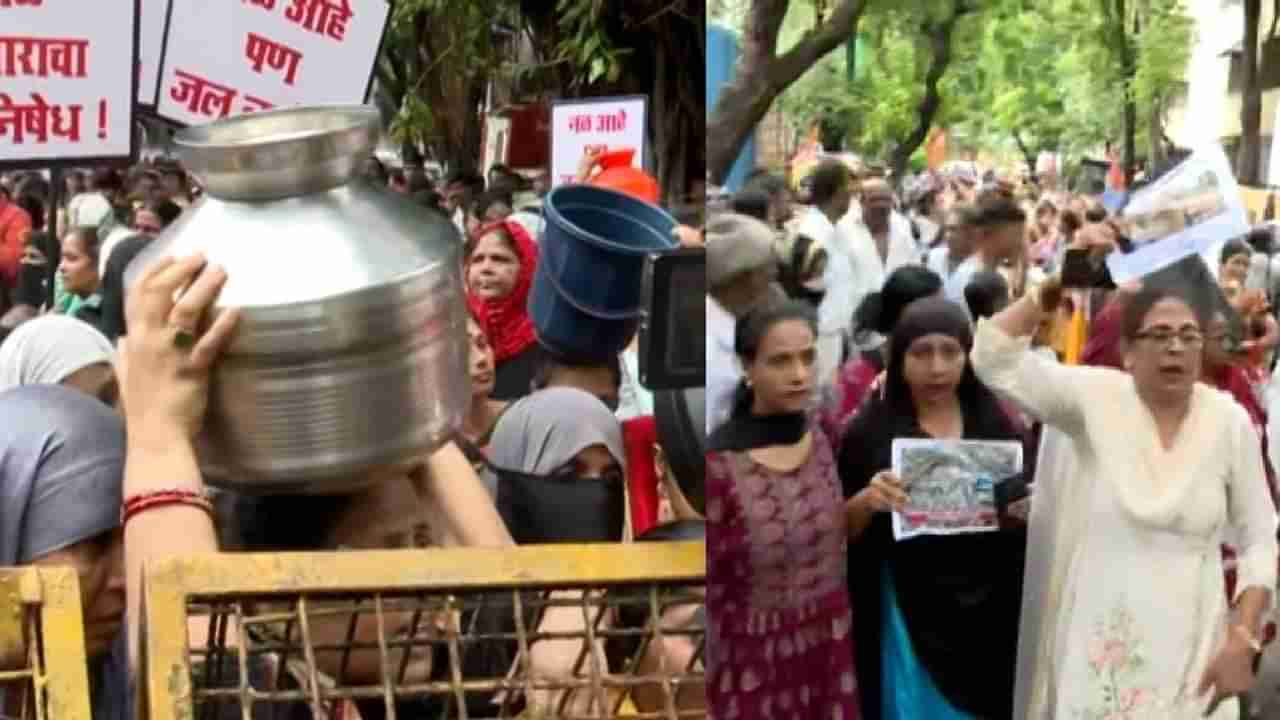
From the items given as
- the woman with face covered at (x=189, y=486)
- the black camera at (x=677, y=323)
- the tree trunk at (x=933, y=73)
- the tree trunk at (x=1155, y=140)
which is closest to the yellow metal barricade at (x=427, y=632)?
the woman with face covered at (x=189, y=486)

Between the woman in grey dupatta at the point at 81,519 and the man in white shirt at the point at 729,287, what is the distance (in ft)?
1.55

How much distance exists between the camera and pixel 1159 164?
142cm

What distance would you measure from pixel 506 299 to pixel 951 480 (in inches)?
Answer: 30.0

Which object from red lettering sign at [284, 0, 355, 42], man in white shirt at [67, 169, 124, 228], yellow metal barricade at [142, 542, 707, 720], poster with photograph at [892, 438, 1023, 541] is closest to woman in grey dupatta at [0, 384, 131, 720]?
yellow metal barricade at [142, 542, 707, 720]

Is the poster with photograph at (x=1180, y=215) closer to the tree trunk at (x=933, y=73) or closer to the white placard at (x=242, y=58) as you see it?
the tree trunk at (x=933, y=73)

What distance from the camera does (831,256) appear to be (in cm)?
141

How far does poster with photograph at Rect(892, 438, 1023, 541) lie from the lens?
145 cm

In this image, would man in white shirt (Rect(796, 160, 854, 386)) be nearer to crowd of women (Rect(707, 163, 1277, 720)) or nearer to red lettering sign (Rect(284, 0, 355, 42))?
crowd of women (Rect(707, 163, 1277, 720))

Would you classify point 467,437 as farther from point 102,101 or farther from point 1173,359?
point 1173,359

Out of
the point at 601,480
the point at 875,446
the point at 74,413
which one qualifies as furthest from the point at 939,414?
the point at 74,413

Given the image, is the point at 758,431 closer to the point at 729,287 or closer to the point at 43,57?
the point at 729,287

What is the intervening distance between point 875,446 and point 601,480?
436 millimetres

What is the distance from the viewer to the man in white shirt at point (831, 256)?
1.40 meters

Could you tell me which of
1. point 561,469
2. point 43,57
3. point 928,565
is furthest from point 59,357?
point 928,565
